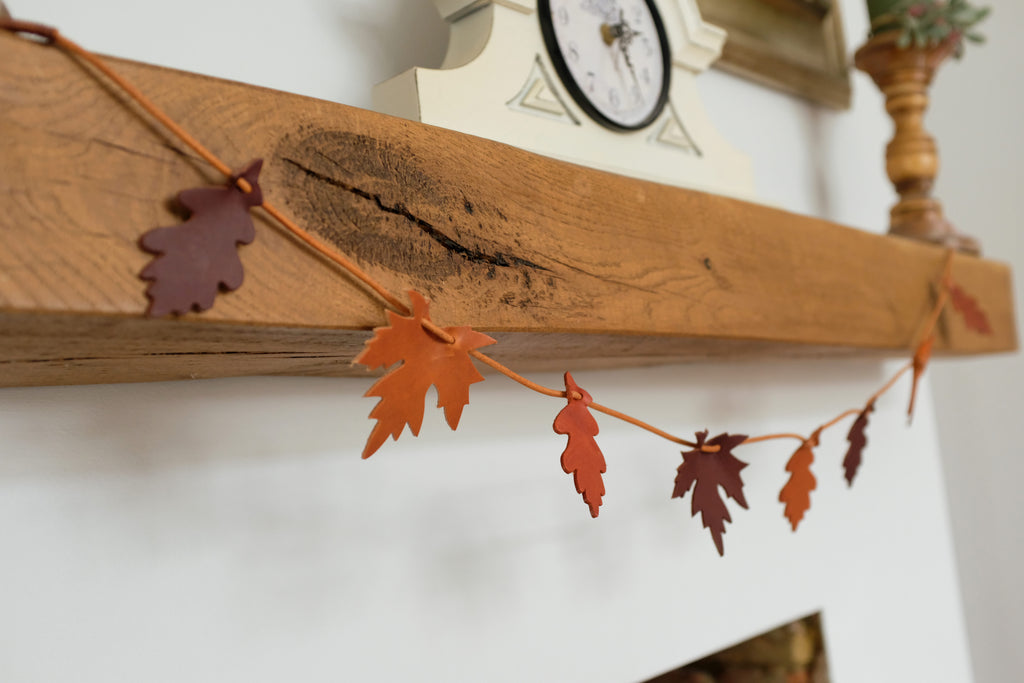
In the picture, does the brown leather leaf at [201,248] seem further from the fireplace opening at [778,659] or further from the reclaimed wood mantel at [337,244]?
the fireplace opening at [778,659]

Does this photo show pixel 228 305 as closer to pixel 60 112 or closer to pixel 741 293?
pixel 60 112

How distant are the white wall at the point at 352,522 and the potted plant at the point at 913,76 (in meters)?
0.23

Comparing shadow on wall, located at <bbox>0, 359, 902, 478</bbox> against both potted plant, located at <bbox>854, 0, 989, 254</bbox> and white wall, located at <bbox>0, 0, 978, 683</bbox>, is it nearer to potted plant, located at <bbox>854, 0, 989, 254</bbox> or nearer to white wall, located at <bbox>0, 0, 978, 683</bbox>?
white wall, located at <bbox>0, 0, 978, 683</bbox>

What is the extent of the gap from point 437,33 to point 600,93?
6.5 inches

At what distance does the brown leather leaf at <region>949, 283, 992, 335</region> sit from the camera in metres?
1.10

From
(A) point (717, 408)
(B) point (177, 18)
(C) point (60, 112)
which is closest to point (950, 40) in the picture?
(A) point (717, 408)

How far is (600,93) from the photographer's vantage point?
77 centimetres

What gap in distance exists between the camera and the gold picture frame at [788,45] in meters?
1.11

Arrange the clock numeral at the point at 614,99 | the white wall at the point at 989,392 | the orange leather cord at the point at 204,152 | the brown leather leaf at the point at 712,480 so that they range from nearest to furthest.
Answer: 1. the orange leather cord at the point at 204,152
2. the brown leather leaf at the point at 712,480
3. the clock numeral at the point at 614,99
4. the white wall at the point at 989,392

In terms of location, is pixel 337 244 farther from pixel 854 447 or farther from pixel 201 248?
pixel 854 447

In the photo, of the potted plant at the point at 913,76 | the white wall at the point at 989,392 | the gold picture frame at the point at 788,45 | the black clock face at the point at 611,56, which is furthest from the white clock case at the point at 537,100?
the white wall at the point at 989,392

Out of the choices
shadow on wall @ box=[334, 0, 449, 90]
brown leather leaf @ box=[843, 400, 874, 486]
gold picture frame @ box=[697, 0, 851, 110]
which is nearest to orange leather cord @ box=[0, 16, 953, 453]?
shadow on wall @ box=[334, 0, 449, 90]

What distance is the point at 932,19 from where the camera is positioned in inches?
44.8

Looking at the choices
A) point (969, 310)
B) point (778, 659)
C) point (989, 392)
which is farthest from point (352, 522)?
point (989, 392)
